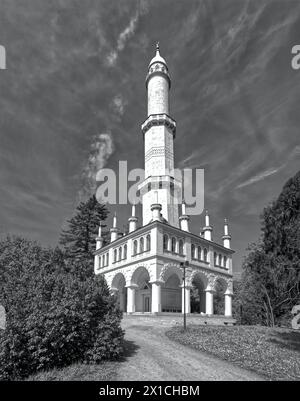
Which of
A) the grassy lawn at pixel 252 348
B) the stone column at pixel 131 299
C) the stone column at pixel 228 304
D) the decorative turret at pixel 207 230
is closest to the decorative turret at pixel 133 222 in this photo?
the stone column at pixel 131 299

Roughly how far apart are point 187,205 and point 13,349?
30.0m

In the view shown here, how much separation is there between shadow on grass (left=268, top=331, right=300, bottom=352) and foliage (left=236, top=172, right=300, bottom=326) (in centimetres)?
738

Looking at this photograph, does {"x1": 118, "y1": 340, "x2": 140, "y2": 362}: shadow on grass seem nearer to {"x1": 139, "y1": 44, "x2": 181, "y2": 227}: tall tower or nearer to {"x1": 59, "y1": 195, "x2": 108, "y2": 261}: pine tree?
{"x1": 139, "y1": 44, "x2": 181, "y2": 227}: tall tower

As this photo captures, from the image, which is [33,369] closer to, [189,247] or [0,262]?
[0,262]

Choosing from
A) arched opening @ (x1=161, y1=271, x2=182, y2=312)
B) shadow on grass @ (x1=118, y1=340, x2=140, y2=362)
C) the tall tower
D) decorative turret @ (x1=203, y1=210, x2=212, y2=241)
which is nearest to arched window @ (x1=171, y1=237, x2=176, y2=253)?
arched opening @ (x1=161, y1=271, x2=182, y2=312)

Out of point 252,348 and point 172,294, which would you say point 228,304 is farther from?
point 252,348

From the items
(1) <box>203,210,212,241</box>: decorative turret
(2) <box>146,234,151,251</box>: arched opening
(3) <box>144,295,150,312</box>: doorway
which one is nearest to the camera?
(2) <box>146,234,151,251</box>: arched opening

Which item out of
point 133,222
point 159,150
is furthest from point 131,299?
point 159,150

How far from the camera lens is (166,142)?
138 ft

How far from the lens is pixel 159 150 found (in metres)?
41.6

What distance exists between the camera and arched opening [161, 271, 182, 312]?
3372 centimetres

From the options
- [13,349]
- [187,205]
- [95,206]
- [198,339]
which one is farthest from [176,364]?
[95,206]

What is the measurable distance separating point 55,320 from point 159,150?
109 ft

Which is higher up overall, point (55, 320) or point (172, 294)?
point (55, 320)
